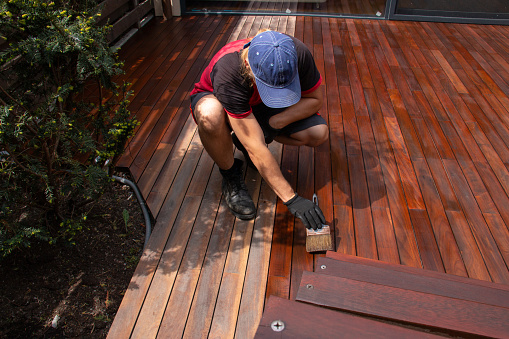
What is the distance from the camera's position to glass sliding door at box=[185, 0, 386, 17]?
178 inches

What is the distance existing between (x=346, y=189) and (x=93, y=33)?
1.44m

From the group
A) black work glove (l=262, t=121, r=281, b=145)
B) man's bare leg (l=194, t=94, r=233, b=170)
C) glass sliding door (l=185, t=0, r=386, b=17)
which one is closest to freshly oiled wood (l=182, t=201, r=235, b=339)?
man's bare leg (l=194, t=94, r=233, b=170)

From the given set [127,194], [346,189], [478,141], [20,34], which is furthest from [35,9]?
[478,141]

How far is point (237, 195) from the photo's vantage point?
6.63 feet

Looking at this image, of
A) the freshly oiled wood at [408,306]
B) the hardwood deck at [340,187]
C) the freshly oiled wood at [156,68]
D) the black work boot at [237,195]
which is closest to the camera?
the freshly oiled wood at [408,306]

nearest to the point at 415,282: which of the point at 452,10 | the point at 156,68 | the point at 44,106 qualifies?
the point at 44,106

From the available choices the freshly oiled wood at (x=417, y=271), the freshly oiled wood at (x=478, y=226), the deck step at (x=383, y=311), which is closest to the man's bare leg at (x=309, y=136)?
→ the freshly oiled wood at (x=417, y=271)

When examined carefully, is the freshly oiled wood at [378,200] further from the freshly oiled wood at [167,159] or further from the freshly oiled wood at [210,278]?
the freshly oiled wood at [167,159]

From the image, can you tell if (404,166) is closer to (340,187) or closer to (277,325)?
(340,187)

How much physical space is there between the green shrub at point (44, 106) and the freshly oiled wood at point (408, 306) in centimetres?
98

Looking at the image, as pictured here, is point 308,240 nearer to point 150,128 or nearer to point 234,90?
point 234,90

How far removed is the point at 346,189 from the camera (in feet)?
7.21

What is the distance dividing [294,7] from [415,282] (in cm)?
386

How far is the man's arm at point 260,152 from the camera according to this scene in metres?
1.77
